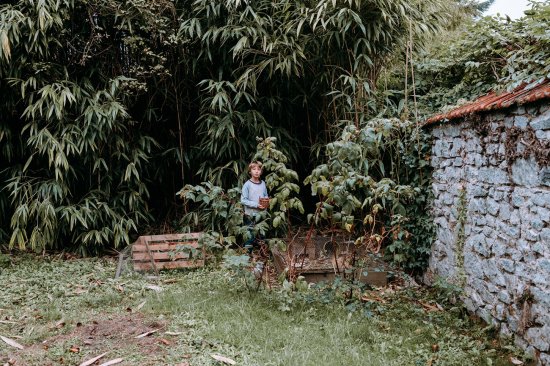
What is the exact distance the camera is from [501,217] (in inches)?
132

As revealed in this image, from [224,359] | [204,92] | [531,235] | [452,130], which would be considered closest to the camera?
[224,359]

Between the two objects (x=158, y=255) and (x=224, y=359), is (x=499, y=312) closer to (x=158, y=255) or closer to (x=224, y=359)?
(x=224, y=359)

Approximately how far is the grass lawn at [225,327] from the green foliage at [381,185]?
0.57 m

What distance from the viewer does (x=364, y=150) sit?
3900 millimetres

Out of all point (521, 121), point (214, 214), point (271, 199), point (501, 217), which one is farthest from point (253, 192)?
point (521, 121)

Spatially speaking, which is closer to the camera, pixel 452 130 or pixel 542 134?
pixel 542 134

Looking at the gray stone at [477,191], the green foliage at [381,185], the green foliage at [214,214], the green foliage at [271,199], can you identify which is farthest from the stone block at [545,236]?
the green foliage at [214,214]

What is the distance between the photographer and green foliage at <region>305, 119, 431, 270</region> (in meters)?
3.71

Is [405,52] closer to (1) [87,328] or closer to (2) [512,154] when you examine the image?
(2) [512,154]

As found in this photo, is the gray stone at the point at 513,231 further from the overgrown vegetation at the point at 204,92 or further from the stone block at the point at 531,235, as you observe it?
the overgrown vegetation at the point at 204,92

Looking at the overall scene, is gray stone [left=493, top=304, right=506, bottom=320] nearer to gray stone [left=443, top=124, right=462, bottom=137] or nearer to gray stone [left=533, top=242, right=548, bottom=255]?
gray stone [left=533, top=242, right=548, bottom=255]

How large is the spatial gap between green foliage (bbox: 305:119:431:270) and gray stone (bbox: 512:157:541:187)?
882 mm

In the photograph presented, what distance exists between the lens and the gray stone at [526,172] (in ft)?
9.63

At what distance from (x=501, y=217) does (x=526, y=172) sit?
45cm
